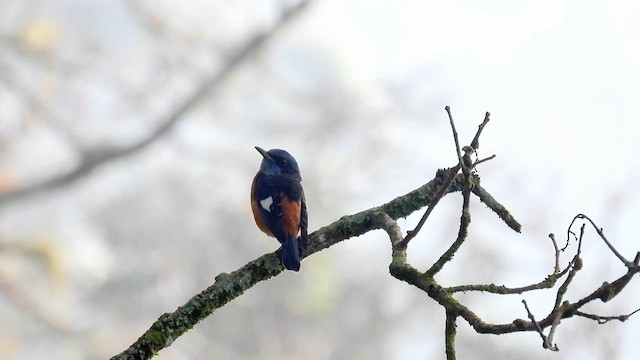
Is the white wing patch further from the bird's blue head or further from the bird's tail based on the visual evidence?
the bird's tail

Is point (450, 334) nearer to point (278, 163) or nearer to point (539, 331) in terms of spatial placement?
point (539, 331)

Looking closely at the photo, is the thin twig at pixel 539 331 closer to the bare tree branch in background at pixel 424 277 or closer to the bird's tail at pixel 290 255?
the bare tree branch in background at pixel 424 277

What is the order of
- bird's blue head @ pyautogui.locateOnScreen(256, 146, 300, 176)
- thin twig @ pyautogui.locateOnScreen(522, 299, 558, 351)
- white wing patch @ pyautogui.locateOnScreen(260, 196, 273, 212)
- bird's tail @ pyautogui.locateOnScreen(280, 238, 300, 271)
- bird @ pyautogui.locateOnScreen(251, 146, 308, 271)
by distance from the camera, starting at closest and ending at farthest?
thin twig @ pyautogui.locateOnScreen(522, 299, 558, 351), bird's tail @ pyautogui.locateOnScreen(280, 238, 300, 271), bird @ pyautogui.locateOnScreen(251, 146, 308, 271), white wing patch @ pyautogui.locateOnScreen(260, 196, 273, 212), bird's blue head @ pyautogui.locateOnScreen(256, 146, 300, 176)

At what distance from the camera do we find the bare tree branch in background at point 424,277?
3.59 feet

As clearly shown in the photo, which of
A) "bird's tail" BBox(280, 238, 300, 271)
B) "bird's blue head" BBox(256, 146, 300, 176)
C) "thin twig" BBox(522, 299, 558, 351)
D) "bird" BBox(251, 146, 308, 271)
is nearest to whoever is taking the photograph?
"thin twig" BBox(522, 299, 558, 351)

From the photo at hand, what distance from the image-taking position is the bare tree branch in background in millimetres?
1093

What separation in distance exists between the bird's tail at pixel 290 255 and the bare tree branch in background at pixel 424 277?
28 millimetres

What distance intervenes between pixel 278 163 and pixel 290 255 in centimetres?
80

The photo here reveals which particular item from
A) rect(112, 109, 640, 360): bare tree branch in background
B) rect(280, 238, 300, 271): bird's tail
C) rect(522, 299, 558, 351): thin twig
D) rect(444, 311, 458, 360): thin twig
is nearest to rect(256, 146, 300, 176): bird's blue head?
rect(280, 238, 300, 271): bird's tail

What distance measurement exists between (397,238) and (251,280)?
1.16ft

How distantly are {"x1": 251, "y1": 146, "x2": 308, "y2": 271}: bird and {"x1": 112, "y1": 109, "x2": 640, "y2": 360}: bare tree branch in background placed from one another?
16cm

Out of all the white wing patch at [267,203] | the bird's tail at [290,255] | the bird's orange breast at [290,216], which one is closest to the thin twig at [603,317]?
the bird's tail at [290,255]

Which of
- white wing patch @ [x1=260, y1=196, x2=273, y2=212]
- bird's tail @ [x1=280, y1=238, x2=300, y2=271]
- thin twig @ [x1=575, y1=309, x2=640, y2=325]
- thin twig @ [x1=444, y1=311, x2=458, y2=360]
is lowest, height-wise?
thin twig @ [x1=575, y1=309, x2=640, y2=325]

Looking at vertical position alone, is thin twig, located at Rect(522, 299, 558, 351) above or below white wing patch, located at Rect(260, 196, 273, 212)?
below
